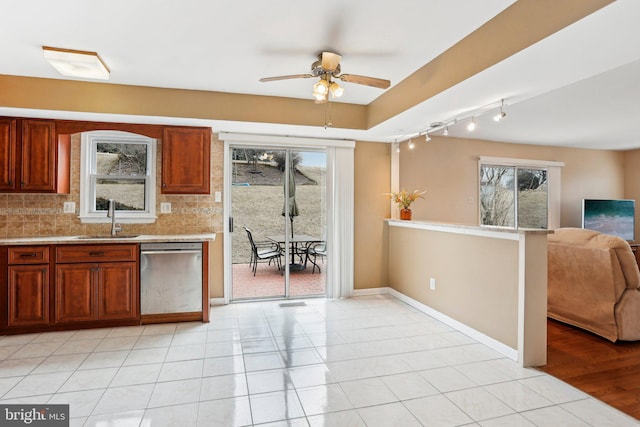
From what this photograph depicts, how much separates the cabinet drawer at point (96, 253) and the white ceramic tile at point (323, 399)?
2392mm

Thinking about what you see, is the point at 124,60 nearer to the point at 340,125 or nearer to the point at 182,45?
the point at 182,45

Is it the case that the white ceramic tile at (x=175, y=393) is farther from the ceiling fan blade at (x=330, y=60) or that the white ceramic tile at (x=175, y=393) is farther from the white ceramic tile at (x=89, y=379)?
the ceiling fan blade at (x=330, y=60)

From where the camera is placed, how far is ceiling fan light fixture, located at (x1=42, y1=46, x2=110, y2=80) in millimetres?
2762

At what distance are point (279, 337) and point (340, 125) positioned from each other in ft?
8.33

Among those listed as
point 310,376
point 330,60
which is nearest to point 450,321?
point 310,376

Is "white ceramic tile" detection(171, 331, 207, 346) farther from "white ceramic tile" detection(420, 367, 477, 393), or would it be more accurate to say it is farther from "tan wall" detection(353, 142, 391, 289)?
"tan wall" detection(353, 142, 391, 289)

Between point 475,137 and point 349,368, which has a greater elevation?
point 475,137

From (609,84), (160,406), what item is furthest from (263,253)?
(609,84)

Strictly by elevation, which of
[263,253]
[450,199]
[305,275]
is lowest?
[305,275]

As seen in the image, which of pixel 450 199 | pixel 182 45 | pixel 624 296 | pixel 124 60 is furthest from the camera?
pixel 450 199

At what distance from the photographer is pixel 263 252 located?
479 cm

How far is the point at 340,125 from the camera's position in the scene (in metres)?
4.24

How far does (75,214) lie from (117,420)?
2.84 m

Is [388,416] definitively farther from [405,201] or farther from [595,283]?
[405,201]
